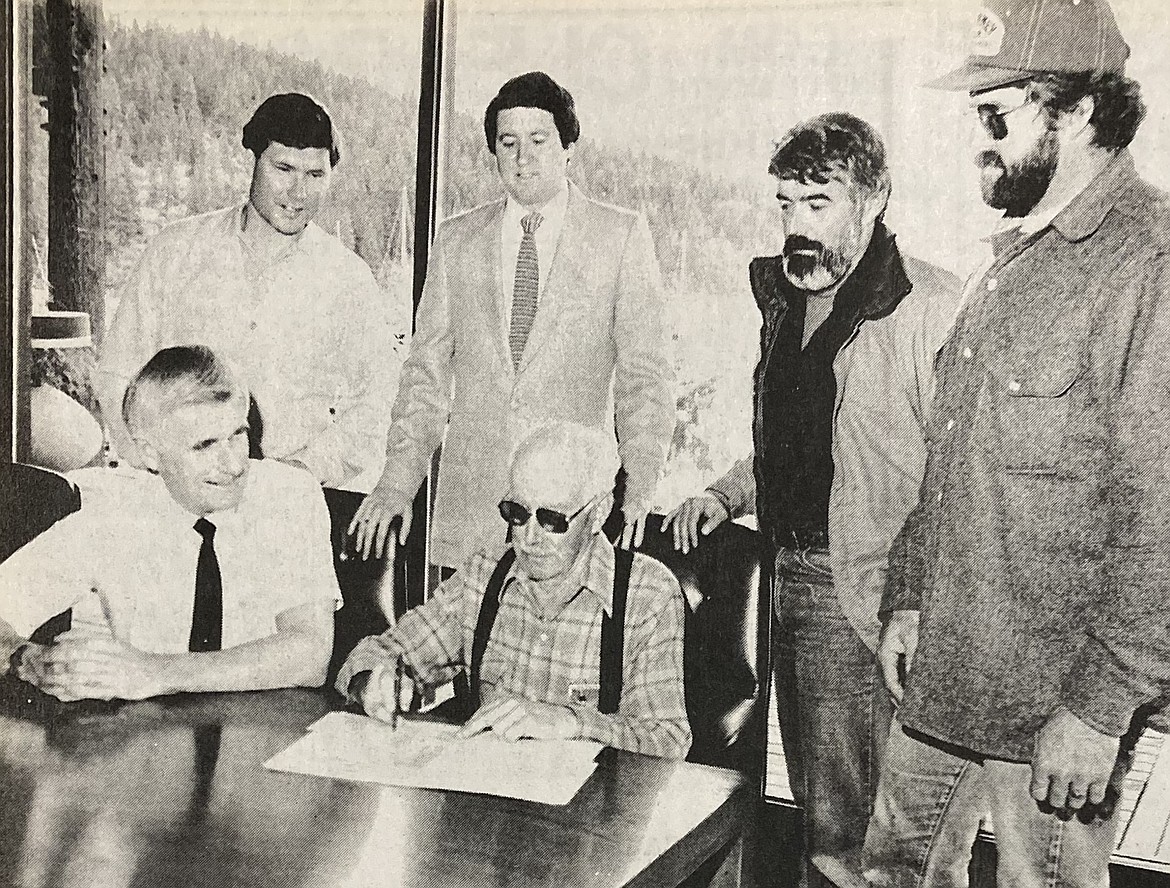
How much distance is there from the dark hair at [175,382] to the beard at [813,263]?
1.36 meters

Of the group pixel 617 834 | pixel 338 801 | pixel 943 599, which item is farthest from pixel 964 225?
pixel 338 801

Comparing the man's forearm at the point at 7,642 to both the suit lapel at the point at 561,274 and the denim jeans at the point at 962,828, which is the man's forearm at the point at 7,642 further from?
the denim jeans at the point at 962,828

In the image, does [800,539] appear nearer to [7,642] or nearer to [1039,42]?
[1039,42]

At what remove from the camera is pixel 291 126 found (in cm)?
285

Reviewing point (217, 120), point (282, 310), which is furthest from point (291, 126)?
point (282, 310)

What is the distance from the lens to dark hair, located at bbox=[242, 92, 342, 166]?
2814 millimetres

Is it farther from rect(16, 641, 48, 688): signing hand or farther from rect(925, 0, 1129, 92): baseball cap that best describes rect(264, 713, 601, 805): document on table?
rect(925, 0, 1129, 92): baseball cap

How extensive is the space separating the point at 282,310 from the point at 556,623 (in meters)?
1.01

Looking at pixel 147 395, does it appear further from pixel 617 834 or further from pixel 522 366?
pixel 617 834

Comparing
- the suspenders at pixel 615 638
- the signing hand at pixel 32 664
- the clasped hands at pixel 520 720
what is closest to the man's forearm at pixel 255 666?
the signing hand at pixel 32 664

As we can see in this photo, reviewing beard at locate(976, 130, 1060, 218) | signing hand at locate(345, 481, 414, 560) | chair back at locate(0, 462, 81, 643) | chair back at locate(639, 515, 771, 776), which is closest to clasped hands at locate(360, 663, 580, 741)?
chair back at locate(639, 515, 771, 776)

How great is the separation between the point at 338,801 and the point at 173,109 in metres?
1.72

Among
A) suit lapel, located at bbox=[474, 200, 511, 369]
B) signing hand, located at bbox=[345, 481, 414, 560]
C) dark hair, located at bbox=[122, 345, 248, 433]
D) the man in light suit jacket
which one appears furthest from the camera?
dark hair, located at bbox=[122, 345, 248, 433]

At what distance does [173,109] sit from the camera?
291 cm
